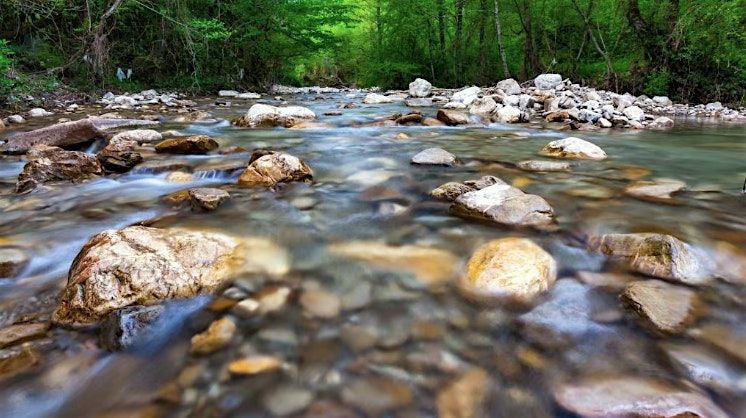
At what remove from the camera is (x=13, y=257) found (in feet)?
6.81

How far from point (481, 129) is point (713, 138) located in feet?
10.4

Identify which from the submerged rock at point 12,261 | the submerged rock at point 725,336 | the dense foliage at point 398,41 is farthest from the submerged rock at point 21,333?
the dense foliage at point 398,41

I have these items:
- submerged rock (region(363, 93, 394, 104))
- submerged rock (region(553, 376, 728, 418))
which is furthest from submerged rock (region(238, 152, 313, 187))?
submerged rock (region(363, 93, 394, 104))

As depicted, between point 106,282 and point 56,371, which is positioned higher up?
point 106,282

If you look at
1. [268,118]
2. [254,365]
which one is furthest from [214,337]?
[268,118]

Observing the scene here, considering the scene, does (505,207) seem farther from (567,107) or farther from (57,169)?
(567,107)

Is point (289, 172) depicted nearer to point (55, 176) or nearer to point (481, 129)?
point (55, 176)

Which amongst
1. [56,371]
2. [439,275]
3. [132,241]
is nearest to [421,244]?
[439,275]

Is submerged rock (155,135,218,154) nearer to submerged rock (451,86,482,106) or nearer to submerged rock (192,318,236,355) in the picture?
submerged rock (192,318,236,355)

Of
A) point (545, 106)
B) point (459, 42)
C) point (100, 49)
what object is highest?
point (459, 42)

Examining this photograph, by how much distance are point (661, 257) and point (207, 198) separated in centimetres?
250

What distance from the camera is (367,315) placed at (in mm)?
1671

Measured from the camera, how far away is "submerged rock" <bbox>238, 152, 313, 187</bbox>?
10.8 feet

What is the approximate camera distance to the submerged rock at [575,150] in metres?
4.23
